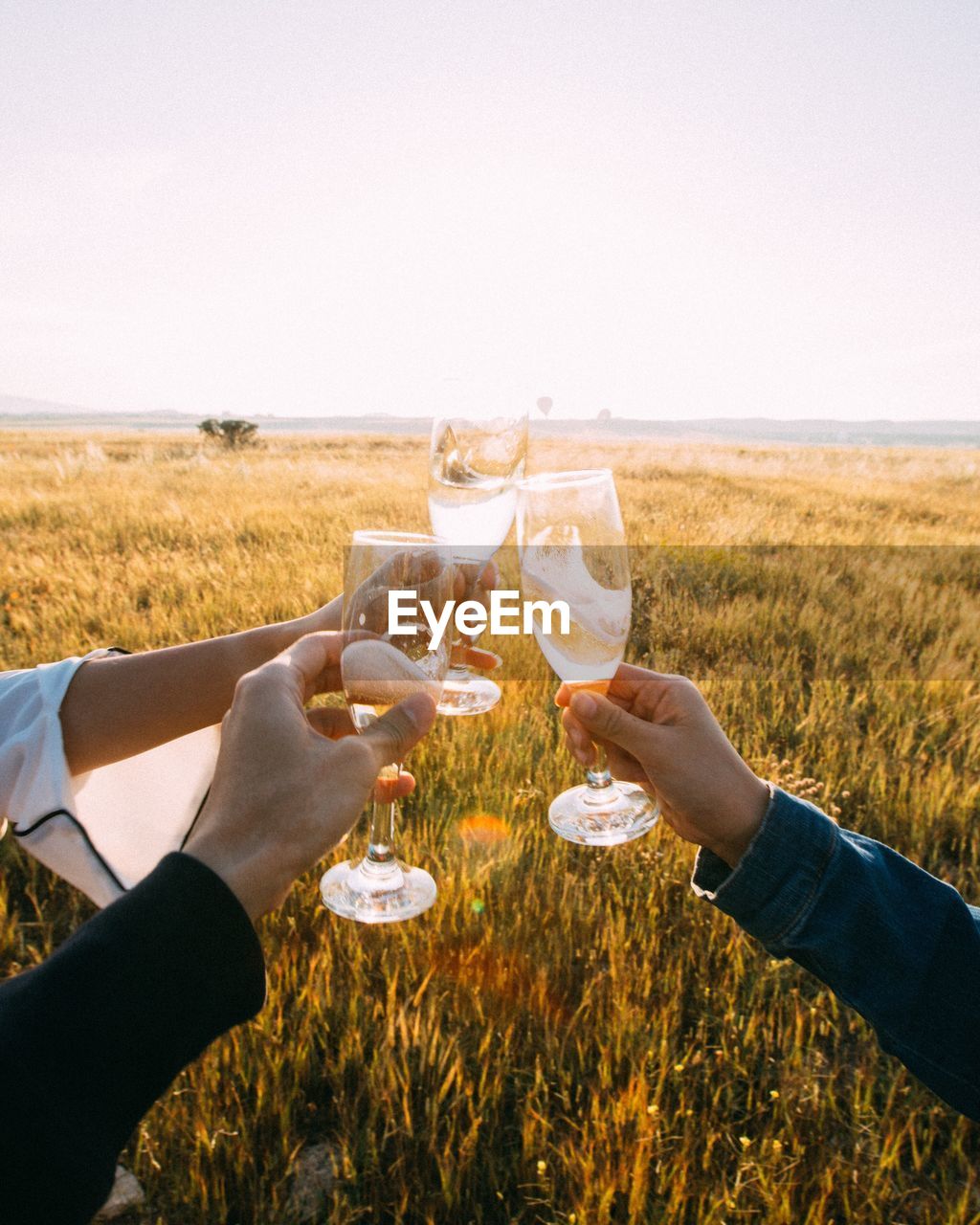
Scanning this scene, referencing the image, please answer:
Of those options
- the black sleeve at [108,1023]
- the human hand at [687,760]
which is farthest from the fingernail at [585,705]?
the black sleeve at [108,1023]

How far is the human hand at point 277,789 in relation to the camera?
2.93 ft

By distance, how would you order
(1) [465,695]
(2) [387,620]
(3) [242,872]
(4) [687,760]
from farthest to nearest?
(1) [465,695], (4) [687,760], (2) [387,620], (3) [242,872]

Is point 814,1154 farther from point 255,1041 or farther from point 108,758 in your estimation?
point 108,758

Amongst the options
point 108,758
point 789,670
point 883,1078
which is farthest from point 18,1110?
point 789,670

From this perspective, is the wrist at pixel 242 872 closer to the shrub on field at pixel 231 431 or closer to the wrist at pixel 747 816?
the wrist at pixel 747 816

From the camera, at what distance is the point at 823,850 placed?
3.75 ft

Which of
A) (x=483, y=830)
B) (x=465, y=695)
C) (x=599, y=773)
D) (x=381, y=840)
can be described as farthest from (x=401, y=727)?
(x=483, y=830)

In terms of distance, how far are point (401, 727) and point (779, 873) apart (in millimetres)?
605

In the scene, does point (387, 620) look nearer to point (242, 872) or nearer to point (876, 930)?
point (242, 872)

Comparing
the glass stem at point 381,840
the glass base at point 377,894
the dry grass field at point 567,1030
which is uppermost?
the glass stem at point 381,840

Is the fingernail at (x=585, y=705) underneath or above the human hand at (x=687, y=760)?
above

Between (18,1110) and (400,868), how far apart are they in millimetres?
1008

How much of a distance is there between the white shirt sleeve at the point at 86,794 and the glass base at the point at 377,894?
0.39 metres

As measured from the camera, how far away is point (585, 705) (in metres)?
1.29
